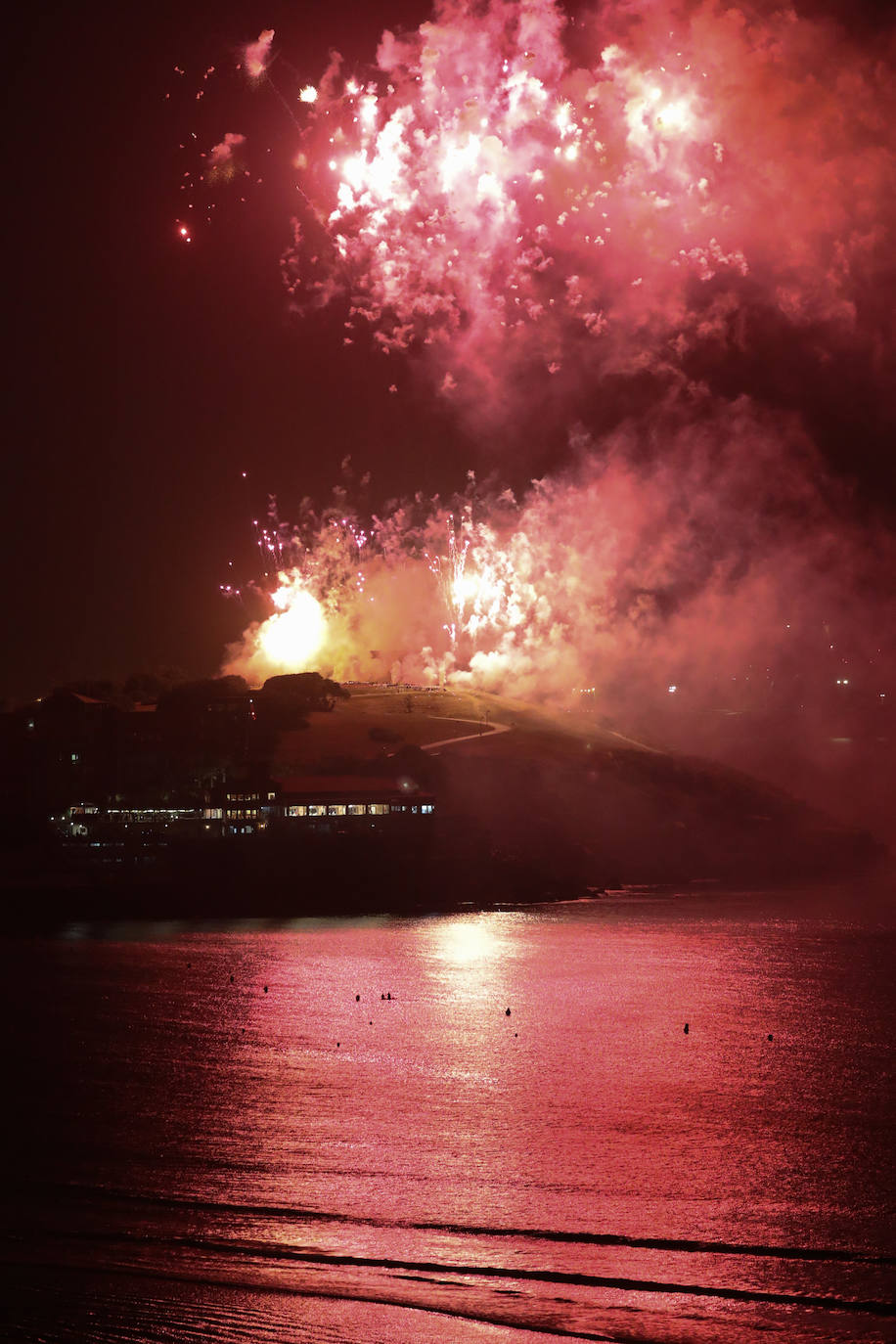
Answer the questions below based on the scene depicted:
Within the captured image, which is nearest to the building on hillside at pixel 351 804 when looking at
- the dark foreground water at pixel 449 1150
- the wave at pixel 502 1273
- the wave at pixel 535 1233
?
the dark foreground water at pixel 449 1150

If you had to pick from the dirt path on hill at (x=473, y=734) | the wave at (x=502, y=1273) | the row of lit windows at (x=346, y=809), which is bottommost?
the wave at (x=502, y=1273)

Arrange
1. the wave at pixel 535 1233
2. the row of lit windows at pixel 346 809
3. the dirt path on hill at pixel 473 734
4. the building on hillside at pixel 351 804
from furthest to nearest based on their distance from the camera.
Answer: the dirt path on hill at pixel 473 734 < the row of lit windows at pixel 346 809 < the building on hillside at pixel 351 804 < the wave at pixel 535 1233

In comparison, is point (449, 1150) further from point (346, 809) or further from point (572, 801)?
point (572, 801)

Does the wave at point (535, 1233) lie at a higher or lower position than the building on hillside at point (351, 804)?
lower

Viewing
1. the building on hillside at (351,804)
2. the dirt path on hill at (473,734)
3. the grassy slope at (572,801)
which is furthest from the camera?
the dirt path on hill at (473,734)

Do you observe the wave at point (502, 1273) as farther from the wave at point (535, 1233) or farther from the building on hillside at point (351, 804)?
the building on hillside at point (351, 804)

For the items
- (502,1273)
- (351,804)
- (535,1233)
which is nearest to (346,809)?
(351,804)

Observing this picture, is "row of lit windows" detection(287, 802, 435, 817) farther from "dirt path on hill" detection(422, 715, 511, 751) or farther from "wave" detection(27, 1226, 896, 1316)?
"wave" detection(27, 1226, 896, 1316)

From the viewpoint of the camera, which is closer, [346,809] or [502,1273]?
[502,1273]

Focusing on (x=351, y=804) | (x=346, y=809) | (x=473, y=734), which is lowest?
(x=346, y=809)

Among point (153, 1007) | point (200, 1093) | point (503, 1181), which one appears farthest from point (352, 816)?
point (503, 1181)
